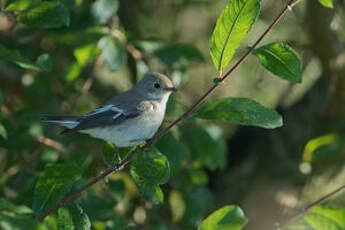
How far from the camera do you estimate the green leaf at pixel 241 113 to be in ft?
6.24

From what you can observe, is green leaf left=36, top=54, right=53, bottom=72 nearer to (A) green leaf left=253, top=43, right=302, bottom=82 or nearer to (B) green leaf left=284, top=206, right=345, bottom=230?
(A) green leaf left=253, top=43, right=302, bottom=82

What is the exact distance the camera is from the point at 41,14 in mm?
2336

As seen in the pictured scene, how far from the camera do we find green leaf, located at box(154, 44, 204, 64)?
3.16 metres

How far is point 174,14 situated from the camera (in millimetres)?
4656

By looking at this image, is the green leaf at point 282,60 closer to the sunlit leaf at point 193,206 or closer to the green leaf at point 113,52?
the green leaf at point 113,52

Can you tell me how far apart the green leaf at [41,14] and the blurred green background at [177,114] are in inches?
17.4

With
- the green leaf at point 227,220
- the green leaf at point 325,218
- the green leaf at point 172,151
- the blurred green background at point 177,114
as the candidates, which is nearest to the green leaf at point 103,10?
the blurred green background at point 177,114

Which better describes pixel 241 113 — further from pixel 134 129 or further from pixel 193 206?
pixel 193 206

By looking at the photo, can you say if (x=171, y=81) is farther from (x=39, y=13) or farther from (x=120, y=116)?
(x=39, y=13)

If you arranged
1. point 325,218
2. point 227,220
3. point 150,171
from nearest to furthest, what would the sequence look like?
point 227,220 < point 325,218 < point 150,171

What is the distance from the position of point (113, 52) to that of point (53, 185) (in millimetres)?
1065

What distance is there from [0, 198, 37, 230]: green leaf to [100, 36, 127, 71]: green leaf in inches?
46.7

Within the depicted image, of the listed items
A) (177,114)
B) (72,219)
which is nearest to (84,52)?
(177,114)

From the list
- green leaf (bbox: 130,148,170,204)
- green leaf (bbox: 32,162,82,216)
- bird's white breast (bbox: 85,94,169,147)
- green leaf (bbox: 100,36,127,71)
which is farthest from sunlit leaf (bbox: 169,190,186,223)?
green leaf (bbox: 32,162,82,216)
